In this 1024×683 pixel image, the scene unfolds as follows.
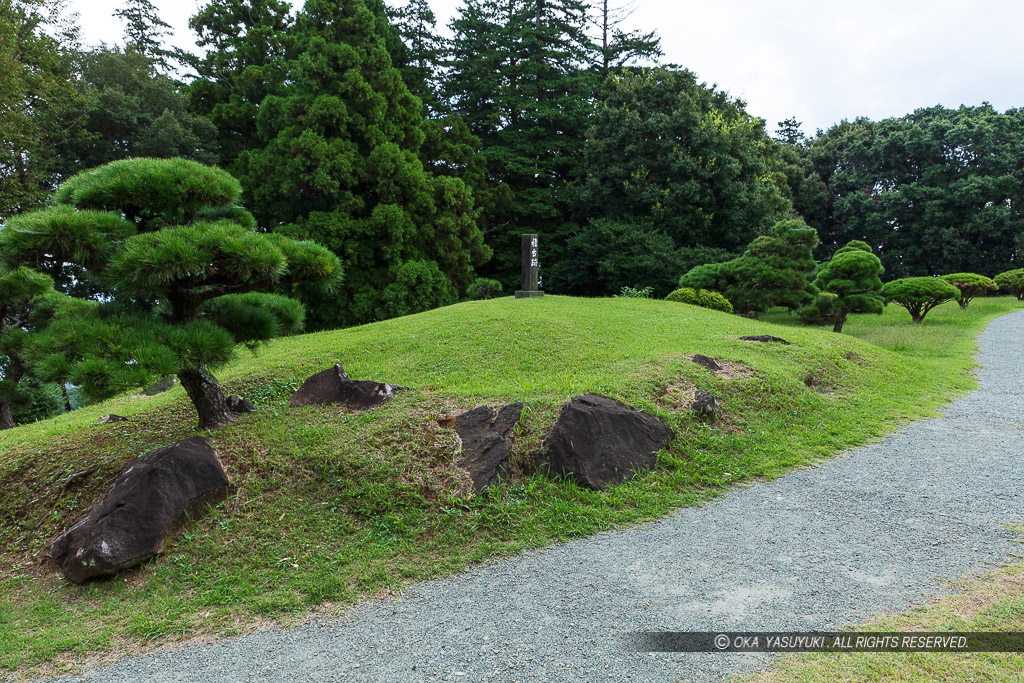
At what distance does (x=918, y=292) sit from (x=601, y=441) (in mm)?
13216

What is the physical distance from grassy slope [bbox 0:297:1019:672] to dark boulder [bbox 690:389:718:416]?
0.15m

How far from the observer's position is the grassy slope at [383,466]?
3152 mm

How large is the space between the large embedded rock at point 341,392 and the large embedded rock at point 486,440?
96 cm

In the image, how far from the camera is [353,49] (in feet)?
43.2

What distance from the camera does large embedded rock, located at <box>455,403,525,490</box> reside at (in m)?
4.07

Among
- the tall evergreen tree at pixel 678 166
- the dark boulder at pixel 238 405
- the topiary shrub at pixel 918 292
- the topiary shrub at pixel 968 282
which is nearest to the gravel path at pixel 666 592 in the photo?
the dark boulder at pixel 238 405

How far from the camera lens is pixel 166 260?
3531 mm

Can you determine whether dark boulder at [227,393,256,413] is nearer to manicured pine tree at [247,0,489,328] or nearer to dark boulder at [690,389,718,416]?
dark boulder at [690,389,718,416]

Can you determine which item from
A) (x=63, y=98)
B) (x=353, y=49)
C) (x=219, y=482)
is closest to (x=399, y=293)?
(x=353, y=49)

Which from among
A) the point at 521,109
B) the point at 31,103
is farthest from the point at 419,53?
the point at 31,103

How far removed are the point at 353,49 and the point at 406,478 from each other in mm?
12403

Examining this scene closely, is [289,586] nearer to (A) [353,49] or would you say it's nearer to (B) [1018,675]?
(B) [1018,675]

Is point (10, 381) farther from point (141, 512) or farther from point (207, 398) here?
point (141, 512)

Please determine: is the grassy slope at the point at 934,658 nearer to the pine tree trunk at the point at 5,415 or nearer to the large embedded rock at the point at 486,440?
the large embedded rock at the point at 486,440
